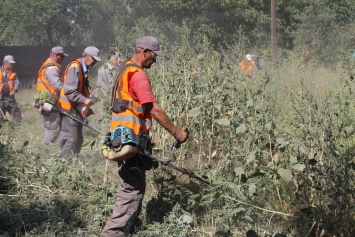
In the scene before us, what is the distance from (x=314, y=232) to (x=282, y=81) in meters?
5.17

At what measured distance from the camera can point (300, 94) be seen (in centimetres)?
577

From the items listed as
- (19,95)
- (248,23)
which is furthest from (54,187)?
(248,23)

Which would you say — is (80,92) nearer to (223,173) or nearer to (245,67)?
(245,67)

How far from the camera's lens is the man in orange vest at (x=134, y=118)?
5465 millimetres

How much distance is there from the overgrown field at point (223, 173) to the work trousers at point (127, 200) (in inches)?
11.0

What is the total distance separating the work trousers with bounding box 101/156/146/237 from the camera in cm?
561

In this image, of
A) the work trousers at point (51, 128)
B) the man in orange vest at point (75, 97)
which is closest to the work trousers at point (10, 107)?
the work trousers at point (51, 128)

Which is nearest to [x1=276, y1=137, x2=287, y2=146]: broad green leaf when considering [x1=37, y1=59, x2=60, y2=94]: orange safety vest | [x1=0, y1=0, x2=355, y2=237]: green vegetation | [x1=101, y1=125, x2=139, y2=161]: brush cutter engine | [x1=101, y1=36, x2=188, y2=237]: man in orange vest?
[x1=0, y1=0, x2=355, y2=237]: green vegetation

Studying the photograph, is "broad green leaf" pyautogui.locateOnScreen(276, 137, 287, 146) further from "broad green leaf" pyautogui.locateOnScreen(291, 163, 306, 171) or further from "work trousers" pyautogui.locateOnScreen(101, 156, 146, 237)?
"work trousers" pyautogui.locateOnScreen(101, 156, 146, 237)

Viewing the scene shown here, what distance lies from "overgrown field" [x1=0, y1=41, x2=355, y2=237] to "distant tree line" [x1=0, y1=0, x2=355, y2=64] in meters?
13.1

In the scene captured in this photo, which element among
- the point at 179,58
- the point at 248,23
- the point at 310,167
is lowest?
the point at 310,167

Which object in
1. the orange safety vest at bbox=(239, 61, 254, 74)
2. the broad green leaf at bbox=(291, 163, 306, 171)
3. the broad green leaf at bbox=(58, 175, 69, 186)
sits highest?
the orange safety vest at bbox=(239, 61, 254, 74)

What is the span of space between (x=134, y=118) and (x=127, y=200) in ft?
2.39

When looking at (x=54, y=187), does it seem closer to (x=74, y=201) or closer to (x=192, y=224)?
(x=74, y=201)
